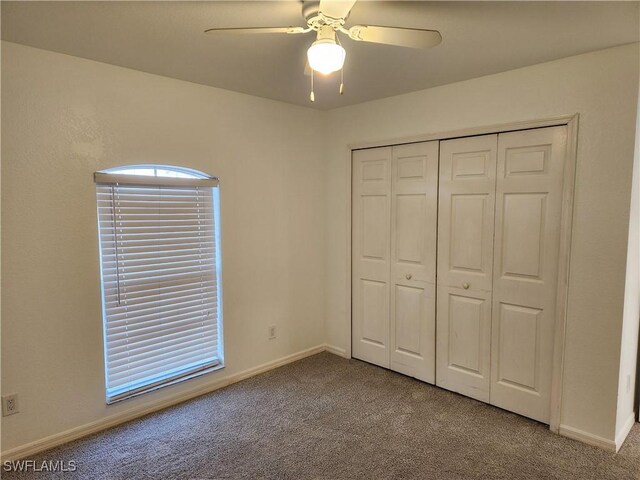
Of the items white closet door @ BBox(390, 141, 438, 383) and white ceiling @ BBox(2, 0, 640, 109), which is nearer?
white ceiling @ BBox(2, 0, 640, 109)

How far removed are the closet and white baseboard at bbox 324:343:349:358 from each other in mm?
153

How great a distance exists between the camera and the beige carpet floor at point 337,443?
7.28 feet

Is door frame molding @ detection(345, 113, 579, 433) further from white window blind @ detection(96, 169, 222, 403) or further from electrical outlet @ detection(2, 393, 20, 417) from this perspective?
electrical outlet @ detection(2, 393, 20, 417)

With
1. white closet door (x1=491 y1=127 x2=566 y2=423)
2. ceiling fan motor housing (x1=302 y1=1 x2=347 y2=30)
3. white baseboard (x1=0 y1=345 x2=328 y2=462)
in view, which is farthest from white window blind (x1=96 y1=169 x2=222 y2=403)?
white closet door (x1=491 y1=127 x2=566 y2=423)

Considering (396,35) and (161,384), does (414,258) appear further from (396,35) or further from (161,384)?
(161,384)

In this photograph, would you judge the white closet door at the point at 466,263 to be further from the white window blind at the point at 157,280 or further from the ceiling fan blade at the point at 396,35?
the white window blind at the point at 157,280

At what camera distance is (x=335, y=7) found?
1556 millimetres

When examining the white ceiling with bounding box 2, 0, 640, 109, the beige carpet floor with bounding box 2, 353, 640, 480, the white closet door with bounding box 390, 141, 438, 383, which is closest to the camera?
the white ceiling with bounding box 2, 0, 640, 109

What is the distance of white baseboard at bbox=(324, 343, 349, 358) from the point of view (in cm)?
391

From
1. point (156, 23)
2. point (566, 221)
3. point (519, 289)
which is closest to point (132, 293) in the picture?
point (156, 23)

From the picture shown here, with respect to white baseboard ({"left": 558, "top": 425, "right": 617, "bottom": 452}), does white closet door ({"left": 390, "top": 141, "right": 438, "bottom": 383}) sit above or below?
above

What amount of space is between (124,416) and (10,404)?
27.2 inches

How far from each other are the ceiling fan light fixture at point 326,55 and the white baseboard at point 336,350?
9.50 feet

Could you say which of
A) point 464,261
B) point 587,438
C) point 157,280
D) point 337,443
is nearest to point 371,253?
point 464,261
